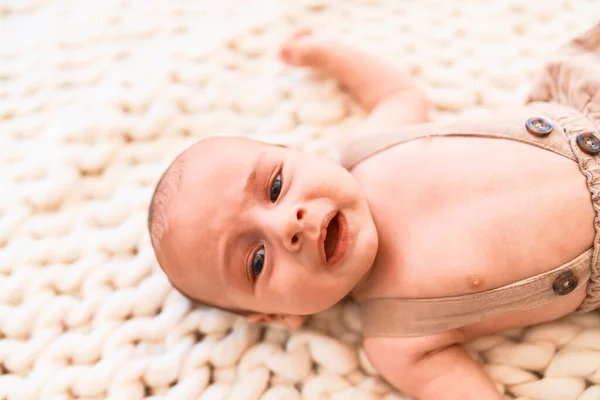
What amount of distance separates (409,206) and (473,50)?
523 millimetres

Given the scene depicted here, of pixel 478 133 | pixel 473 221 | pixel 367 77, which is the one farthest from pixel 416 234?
pixel 367 77

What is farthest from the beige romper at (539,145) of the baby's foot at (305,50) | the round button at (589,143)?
the baby's foot at (305,50)

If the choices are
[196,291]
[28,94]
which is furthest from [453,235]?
[28,94]

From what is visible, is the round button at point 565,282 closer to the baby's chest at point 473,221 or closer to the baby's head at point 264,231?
the baby's chest at point 473,221

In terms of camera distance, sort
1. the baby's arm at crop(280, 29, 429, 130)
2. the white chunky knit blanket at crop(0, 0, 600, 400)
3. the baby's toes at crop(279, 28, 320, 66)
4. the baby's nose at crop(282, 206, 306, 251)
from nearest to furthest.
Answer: the baby's nose at crop(282, 206, 306, 251) → the white chunky knit blanket at crop(0, 0, 600, 400) → the baby's arm at crop(280, 29, 429, 130) → the baby's toes at crop(279, 28, 320, 66)

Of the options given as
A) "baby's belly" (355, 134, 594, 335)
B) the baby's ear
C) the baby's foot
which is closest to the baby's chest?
"baby's belly" (355, 134, 594, 335)

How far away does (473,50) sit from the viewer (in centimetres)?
130

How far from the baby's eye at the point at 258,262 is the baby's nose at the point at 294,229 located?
68 millimetres

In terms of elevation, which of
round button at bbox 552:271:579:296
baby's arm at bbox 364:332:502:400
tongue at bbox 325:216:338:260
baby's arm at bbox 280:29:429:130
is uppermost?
baby's arm at bbox 280:29:429:130

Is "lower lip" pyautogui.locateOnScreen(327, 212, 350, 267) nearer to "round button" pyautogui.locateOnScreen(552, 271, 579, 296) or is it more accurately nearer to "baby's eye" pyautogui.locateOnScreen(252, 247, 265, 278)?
"baby's eye" pyautogui.locateOnScreen(252, 247, 265, 278)

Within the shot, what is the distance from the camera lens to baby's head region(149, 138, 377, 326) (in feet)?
2.84

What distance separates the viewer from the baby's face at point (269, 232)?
2.83ft

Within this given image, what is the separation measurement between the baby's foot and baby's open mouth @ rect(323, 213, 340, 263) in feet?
1.49

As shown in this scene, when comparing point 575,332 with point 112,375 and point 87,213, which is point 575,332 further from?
point 87,213
